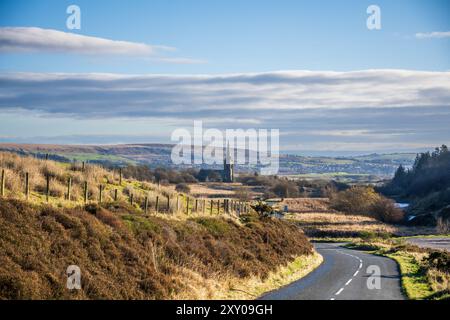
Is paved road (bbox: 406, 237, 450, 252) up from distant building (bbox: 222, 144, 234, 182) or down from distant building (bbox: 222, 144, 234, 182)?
down

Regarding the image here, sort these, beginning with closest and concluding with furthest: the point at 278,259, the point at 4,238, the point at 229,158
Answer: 1. the point at 4,238
2. the point at 278,259
3. the point at 229,158

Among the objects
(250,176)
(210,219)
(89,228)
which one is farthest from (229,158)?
(89,228)

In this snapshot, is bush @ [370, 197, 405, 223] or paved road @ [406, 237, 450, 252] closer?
paved road @ [406, 237, 450, 252]

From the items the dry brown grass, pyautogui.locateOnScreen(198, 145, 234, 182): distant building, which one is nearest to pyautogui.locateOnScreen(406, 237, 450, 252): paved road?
the dry brown grass

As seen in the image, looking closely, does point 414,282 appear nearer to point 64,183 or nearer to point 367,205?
point 64,183

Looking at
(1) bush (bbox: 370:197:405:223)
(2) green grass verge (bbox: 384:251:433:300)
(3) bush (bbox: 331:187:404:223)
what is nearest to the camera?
(2) green grass verge (bbox: 384:251:433:300)

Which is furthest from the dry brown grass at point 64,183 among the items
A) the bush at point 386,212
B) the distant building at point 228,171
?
the distant building at point 228,171

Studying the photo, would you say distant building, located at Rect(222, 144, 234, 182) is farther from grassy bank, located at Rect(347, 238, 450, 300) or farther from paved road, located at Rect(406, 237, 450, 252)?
grassy bank, located at Rect(347, 238, 450, 300)

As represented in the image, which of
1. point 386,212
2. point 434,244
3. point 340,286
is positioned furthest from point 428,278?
point 386,212
